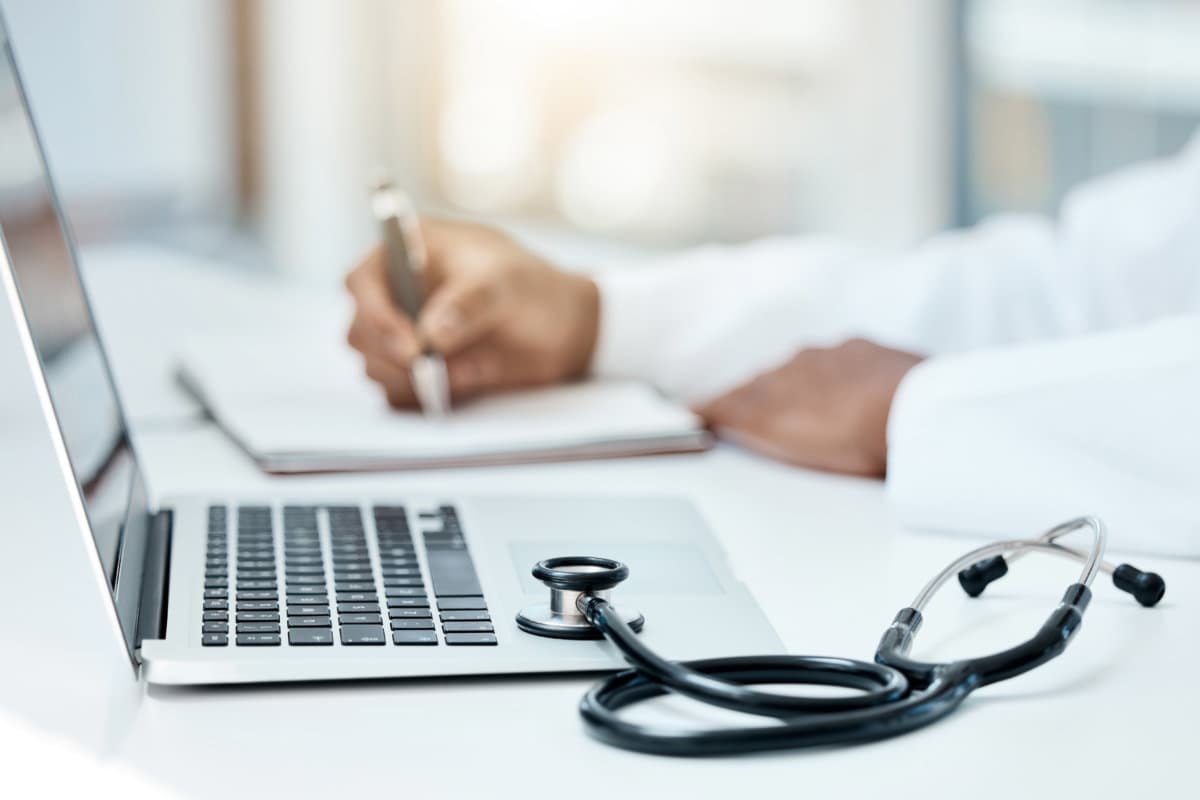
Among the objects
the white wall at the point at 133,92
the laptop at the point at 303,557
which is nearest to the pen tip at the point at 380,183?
the laptop at the point at 303,557

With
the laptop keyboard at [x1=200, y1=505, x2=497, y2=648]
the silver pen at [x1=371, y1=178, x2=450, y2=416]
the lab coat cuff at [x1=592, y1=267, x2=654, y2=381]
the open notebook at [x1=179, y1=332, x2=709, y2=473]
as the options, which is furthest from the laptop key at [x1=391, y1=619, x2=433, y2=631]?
the lab coat cuff at [x1=592, y1=267, x2=654, y2=381]

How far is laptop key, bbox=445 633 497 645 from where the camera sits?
45 cm

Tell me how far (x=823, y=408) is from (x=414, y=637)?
0.41m

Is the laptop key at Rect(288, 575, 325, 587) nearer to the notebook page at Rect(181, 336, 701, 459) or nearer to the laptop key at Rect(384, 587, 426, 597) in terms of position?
the laptop key at Rect(384, 587, 426, 597)

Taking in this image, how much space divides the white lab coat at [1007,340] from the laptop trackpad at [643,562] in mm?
137

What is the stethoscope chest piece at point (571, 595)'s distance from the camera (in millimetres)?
448

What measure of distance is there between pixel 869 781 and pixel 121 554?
11.2 inches

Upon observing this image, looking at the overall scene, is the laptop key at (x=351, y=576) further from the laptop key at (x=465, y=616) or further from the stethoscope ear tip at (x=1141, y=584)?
the stethoscope ear tip at (x=1141, y=584)

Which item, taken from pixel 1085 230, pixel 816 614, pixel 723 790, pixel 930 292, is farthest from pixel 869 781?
pixel 1085 230

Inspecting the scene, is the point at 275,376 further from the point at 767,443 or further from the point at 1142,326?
the point at 1142,326

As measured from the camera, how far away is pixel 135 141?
412 cm

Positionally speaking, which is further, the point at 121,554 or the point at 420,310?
the point at 420,310

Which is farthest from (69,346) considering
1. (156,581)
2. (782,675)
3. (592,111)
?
(592,111)

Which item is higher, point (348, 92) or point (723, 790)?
point (723, 790)
